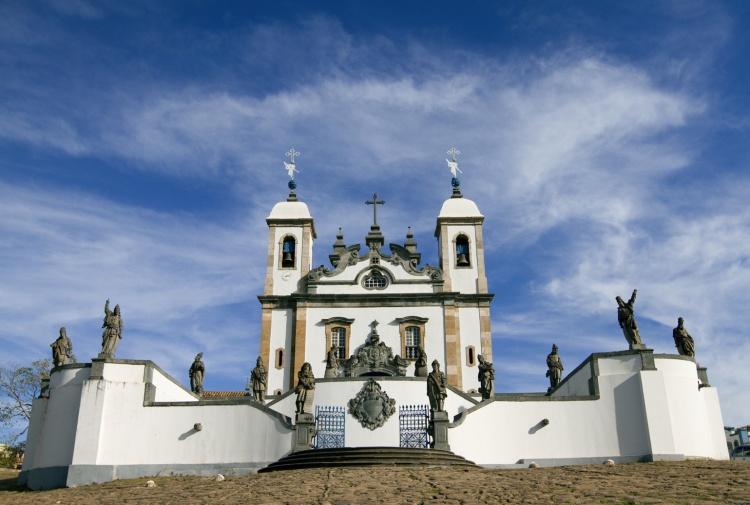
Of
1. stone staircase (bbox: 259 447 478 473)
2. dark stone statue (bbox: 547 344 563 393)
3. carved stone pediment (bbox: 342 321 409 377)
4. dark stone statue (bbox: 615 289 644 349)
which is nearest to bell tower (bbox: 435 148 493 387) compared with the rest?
carved stone pediment (bbox: 342 321 409 377)

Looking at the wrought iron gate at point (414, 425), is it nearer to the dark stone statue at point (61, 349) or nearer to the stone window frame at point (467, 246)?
the dark stone statue at point (61, 349)

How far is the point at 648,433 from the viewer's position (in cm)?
1975

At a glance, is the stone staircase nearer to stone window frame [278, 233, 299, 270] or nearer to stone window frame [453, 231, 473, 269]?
stone window frame [278, 233, 299, 270]

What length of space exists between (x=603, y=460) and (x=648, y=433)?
145 cm

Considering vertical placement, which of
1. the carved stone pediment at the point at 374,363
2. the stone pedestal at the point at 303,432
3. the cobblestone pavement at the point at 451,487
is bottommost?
the cobblestone pavement at the point at 451,487

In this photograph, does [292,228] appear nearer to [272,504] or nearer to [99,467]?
[99,467]

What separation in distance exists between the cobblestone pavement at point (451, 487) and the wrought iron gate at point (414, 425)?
20.8 ft

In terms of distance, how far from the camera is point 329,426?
2297cm

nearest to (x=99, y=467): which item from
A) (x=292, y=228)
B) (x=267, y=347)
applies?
(x=267, y=347)

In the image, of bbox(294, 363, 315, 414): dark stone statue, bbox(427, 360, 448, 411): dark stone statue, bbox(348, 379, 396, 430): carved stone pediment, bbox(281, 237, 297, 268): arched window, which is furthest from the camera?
bbox(281, 237, 297, 268): arched window

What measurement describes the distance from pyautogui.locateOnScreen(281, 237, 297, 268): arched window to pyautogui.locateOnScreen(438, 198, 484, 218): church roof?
7743mm

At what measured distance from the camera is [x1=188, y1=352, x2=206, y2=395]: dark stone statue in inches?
1001

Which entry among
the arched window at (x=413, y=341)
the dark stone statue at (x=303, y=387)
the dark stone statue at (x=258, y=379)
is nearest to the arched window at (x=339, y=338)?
the arched window at (x=413, y=341)

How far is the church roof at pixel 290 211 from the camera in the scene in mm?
37438
